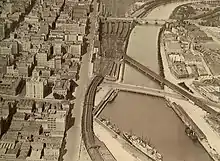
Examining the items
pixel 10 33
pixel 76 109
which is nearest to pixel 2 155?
pixel 76 109

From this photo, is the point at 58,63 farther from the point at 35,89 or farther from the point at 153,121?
the point at 153,121

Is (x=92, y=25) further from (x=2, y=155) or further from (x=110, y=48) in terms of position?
(x=2, y=155)

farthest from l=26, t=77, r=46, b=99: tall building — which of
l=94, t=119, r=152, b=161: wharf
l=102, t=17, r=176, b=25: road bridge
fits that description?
l=102, t=17, r=176, b=25: road bridge

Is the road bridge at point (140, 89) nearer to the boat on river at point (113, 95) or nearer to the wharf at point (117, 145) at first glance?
the boat on river at point (113, 95)

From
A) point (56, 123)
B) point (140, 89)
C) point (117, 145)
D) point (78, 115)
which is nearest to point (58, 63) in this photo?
point (140, 89)

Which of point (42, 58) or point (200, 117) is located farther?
point (42, 58)
